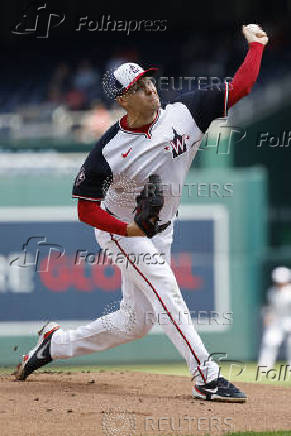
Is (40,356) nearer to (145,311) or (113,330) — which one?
(113,330)

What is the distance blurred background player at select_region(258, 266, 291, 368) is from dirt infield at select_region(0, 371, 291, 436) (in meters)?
2.69

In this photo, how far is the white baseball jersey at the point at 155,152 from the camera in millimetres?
5500

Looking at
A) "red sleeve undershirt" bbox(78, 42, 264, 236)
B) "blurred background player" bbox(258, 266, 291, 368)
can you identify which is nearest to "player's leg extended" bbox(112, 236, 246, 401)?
"red sleeve undershirt" bbox(78, 42, 264, 236)

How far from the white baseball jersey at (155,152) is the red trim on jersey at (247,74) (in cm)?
7

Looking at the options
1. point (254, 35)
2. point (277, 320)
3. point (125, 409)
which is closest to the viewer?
point (125, 409)

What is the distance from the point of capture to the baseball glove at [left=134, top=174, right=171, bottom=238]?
5117 millimetres

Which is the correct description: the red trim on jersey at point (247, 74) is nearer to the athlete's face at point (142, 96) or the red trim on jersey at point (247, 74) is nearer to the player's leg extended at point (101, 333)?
the athlete's face at point (142, 96)

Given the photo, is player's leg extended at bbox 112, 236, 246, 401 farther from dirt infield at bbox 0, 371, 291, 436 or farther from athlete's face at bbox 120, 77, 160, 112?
athlete's face at bbox 120, 77, 160, 112

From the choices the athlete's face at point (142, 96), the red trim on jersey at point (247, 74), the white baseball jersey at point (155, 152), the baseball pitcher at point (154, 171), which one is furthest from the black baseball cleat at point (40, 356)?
the red trim on jersey at point (247, 74)

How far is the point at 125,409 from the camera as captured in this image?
17.7ft

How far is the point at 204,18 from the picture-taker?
61.6ft

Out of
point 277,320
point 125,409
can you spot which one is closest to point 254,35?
point 125,409

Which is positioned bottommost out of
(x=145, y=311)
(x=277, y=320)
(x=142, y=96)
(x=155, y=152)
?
(x=277, y=320)

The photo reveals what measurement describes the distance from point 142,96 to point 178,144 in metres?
0.39
